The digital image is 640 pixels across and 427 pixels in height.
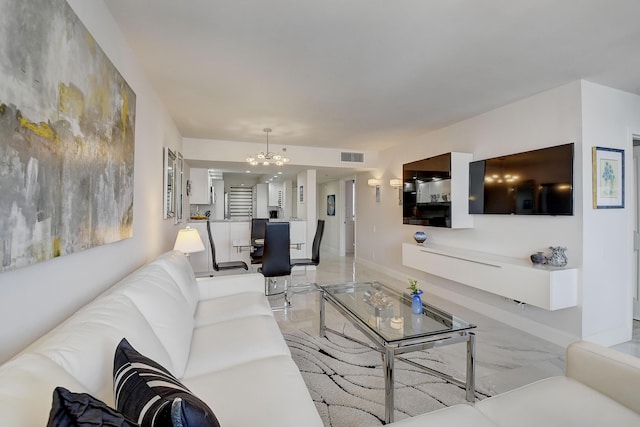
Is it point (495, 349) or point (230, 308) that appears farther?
point (495, 349)

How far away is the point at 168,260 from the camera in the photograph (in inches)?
90.5

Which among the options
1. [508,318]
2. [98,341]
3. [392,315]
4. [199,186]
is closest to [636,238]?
[508,318]

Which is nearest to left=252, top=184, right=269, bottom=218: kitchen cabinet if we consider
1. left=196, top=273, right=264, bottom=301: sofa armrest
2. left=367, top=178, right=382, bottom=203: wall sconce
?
left=367, top=178, right=382, bottom=203: wall sconce

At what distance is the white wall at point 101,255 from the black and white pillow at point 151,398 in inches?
18.6

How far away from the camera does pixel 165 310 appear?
1.60 meters

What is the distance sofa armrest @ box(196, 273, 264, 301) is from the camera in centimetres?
272

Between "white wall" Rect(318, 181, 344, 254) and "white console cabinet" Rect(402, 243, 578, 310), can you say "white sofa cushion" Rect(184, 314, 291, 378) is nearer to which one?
"white console cabinet" Rect(402, 243, 578, 310)

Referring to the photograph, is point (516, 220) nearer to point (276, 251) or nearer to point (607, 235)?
point (607, 235)

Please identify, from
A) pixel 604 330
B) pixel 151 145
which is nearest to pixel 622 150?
pixel 604 330

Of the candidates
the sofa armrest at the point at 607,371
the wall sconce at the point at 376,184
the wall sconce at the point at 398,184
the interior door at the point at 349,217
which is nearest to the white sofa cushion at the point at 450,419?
the sofa armrest at the point at 607,371

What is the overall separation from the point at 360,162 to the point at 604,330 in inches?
174

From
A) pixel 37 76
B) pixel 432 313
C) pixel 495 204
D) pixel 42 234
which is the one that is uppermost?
pixel 37 76

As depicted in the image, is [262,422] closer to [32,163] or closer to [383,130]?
[32,163]

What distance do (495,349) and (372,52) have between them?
9.48ft
